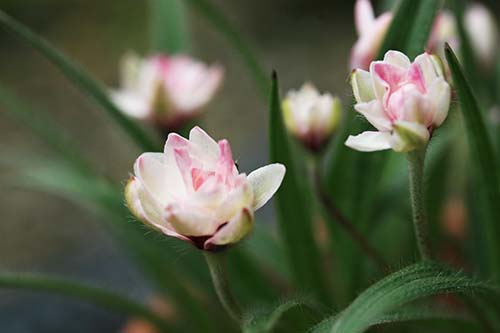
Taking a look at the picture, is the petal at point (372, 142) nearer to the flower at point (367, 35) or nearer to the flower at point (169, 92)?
the flower at point (367, 35)

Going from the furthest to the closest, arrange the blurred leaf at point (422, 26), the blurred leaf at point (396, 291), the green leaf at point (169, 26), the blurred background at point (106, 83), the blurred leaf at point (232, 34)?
the blurred background at point (106, 83) < the green leaf at point (169, 26) < the blurred leaf at point (232, 34) < the blurred leaf at point (422, 26) < the blurred leaf at point (396, 291)

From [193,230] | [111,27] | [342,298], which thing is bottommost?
[342,298]

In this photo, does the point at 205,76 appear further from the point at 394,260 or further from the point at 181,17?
the point at 394,260

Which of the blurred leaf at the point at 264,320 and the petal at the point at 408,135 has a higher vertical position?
the petal at the point at 408,135

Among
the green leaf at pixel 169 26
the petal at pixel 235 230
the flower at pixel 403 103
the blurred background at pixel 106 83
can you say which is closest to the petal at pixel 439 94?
the flower at pixel 403 103

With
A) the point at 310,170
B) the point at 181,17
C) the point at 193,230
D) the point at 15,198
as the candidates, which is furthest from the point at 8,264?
the point at 193,230

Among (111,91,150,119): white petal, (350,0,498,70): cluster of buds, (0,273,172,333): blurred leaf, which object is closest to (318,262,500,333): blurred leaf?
(350,0,498,70): cluster of buds

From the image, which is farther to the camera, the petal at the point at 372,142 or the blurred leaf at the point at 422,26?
the blurred leaf at the point at 422,26
